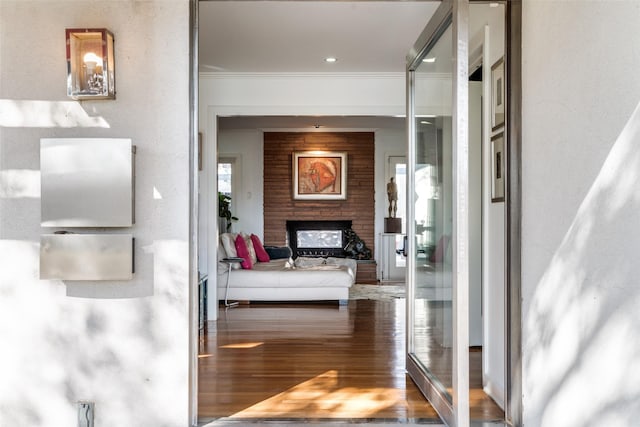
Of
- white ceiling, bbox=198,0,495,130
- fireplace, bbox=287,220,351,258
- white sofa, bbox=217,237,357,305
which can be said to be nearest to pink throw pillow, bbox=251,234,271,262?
white sofa, bbox=217,237,357,305

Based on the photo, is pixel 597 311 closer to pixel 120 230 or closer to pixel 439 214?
pixel 439 214

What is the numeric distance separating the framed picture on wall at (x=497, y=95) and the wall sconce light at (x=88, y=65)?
2.16m

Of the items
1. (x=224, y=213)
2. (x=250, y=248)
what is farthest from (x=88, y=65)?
(x=224, y=213)

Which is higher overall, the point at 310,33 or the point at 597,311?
the point at 310,33

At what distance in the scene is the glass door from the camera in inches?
95.3

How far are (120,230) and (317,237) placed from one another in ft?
24.3

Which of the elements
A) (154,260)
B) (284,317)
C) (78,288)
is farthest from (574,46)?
(284,317)

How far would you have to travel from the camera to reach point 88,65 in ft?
8.20

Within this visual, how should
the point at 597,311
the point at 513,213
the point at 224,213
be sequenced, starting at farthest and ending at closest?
the point at 224,213
the point at 513,213
the point at 597,311

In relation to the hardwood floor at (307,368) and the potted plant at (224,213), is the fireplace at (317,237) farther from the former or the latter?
the hardwood floor at (307,368)

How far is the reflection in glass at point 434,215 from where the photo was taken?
2980 millimetres

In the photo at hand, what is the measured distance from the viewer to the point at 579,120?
214 centimetres

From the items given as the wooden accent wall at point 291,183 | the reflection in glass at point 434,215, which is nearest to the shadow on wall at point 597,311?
the reflection in glass at point 434,215

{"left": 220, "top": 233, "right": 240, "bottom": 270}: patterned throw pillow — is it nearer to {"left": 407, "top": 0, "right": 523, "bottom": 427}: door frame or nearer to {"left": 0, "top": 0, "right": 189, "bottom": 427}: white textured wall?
{"left": 0, "top": 0, "right": 189, "bottom": 427}: white textured wall
